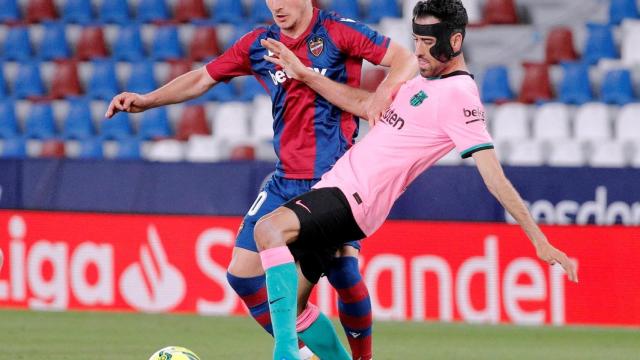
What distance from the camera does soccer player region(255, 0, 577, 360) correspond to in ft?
19.0

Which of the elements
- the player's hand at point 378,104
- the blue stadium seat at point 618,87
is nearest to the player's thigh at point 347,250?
the player's hand at point 378,104

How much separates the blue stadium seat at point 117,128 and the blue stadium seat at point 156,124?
0.35 meters

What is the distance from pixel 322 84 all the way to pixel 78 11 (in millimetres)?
10495

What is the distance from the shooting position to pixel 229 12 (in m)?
15.5

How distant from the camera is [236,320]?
1066cm

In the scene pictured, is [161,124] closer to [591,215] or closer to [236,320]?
[236,320]

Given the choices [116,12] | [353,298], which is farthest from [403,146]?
[116,12]

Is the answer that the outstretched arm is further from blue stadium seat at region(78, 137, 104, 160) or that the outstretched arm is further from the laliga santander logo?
blue stadium seat at region(78, 137, 104, 160)

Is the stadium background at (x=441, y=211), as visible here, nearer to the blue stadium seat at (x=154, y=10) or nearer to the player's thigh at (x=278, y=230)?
the blue stadium seat at (x=154, y=10)

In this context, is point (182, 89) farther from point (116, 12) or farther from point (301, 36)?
point (116, 12)

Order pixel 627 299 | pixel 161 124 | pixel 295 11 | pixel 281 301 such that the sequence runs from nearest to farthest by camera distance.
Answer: pixel 281 301 → pixel 295 11 → pixel 627 299 → pixel 161 124

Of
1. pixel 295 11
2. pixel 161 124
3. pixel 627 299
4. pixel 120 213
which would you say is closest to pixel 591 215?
pixel 627 299

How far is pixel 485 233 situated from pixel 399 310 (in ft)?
2.94

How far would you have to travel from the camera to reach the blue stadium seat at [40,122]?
603 inches
